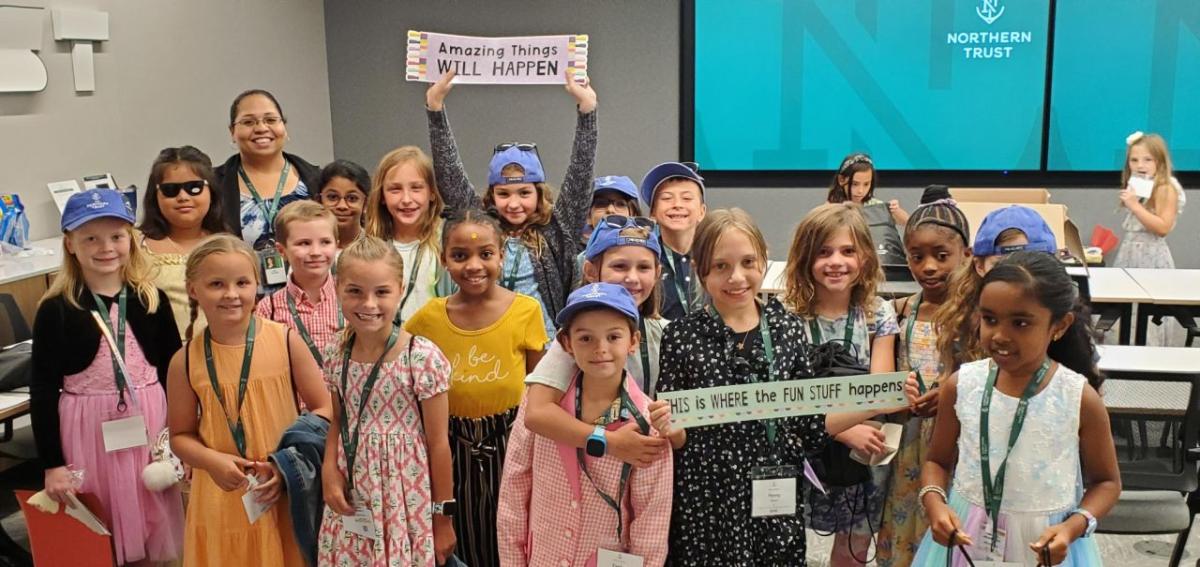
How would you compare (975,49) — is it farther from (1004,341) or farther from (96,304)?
(96,304)

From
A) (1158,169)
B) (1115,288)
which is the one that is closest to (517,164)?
(1115,288)

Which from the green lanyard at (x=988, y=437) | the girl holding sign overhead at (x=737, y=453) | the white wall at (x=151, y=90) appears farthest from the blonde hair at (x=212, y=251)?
the white wall at (x=151, y=90)

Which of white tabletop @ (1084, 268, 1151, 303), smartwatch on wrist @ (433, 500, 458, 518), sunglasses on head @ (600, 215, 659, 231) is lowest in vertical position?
smartwatch on wrist @ (433, 500, 458, 518)

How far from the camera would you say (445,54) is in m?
3.81

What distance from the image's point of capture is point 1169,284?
5.27 meters

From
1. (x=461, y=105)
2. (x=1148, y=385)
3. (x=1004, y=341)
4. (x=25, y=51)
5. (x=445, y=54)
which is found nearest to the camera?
(x=1004, y=341)

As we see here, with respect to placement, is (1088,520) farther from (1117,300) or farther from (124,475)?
(1117,300)

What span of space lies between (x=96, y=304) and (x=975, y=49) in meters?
6.48

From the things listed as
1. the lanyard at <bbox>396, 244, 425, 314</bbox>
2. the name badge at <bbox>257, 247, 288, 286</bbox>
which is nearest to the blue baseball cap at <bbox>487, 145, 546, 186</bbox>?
the lanyard at <bbox>396, 244, 425, 314</bbox>

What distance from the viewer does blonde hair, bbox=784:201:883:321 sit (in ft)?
8.63

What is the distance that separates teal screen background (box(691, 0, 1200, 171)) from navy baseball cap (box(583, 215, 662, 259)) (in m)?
5.34

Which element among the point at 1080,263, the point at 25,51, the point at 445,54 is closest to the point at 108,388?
the point at 445,54

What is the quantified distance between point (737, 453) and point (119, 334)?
1802 mm

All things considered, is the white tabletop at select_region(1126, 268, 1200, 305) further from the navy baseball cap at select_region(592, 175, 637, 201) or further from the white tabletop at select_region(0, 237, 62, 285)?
the white tabletop at select_region(0, 237, 62, 285)
